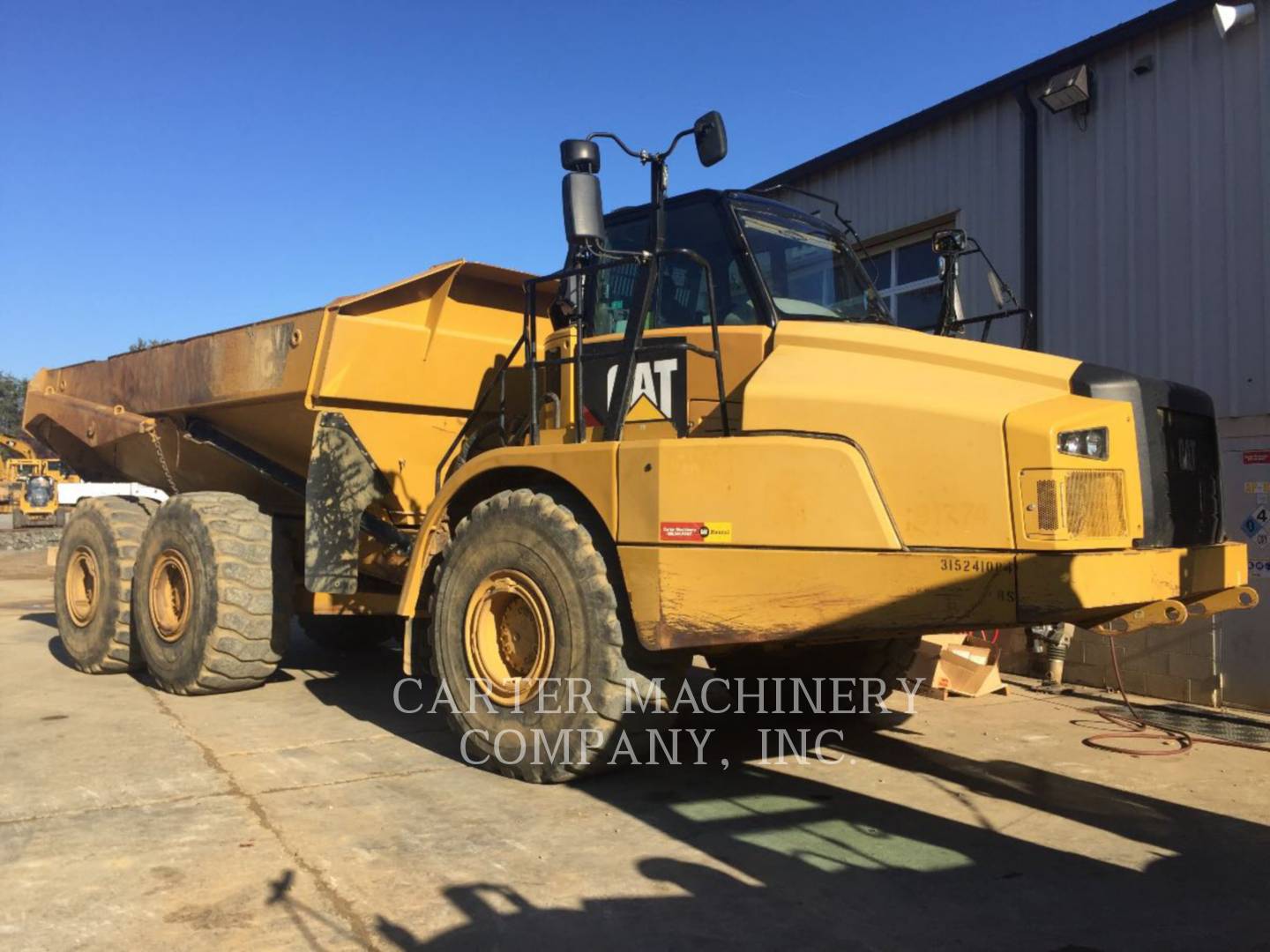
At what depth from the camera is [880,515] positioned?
407cm

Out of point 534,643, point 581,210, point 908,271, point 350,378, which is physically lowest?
point 534,643

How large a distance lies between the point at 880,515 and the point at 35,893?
3.37 m

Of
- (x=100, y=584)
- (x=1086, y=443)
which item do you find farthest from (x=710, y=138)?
(x=100, y=584)

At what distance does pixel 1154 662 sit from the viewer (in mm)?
7984

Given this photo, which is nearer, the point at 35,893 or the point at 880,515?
the point at 35,893

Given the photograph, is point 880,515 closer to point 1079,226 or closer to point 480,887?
point 480,887

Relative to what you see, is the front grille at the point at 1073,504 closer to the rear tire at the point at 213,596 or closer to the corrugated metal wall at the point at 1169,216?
the corrugated metal wall at the point at 1169,216

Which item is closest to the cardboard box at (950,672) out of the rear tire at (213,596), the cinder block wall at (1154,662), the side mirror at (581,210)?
the cinder block wall at (1154,662)

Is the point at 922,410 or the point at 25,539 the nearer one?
the point at 922,410

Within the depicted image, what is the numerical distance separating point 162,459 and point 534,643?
491cm

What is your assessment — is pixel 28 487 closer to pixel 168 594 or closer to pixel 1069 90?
pixel 168 594

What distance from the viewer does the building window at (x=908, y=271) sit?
398 inches

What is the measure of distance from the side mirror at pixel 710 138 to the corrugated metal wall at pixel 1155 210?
473 cm

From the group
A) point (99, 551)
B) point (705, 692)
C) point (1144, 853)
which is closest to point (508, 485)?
point (705, 692)
